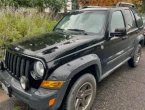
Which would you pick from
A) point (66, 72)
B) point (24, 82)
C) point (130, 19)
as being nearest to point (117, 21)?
point (130, 19)

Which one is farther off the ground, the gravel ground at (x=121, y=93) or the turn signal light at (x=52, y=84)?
the turn signal light at (x=52, y=84)

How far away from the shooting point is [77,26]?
13.1ft

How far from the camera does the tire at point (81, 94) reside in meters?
2.88

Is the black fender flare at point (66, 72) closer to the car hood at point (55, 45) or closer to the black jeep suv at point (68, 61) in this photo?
the black jeep suv at point (68, 61)

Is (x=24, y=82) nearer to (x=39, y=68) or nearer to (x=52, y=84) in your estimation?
(x=39, y=68)

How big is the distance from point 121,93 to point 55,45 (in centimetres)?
189

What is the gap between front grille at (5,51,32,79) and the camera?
2.74 meters

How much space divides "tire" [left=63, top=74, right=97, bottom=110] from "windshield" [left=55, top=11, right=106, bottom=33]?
3.53ft

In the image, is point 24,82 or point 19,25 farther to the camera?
point 19,25

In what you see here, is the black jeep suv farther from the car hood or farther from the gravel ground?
the gravel ground

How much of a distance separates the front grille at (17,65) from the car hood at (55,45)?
108mm

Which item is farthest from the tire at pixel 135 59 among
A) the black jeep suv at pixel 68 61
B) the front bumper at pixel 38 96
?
the front bumper at pixel 38 96

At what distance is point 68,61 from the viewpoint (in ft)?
9.26

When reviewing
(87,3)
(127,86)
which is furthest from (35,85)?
(87,3)
